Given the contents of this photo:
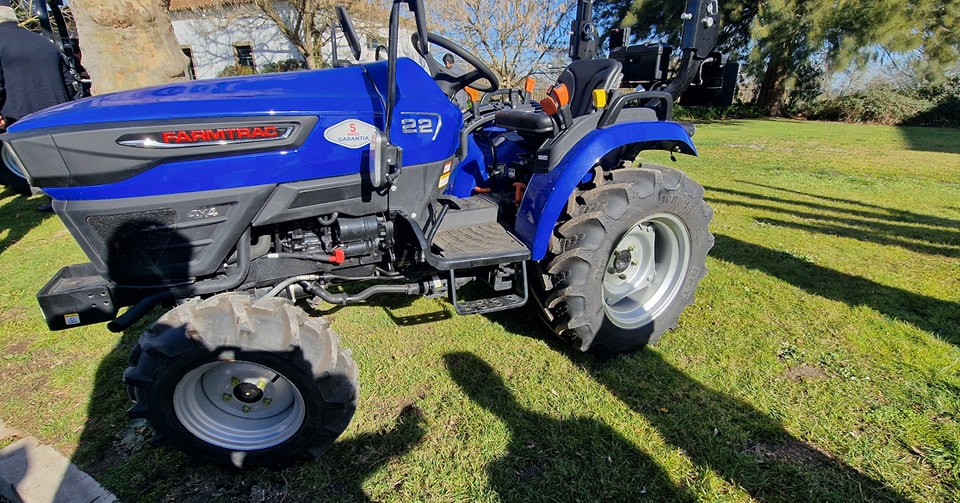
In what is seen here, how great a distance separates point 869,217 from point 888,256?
1.51 meters

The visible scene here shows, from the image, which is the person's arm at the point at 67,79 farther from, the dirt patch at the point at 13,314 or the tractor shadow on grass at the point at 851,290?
the tractor shadow on grass at the point at 851,290

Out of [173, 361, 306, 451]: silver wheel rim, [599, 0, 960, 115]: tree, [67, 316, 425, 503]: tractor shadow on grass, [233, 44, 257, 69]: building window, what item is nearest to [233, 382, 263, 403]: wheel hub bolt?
[173, 361, 306, 451]: silver wheel rim

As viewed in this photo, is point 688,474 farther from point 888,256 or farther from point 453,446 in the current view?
point 888,256

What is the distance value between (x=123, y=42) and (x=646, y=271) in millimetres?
5326

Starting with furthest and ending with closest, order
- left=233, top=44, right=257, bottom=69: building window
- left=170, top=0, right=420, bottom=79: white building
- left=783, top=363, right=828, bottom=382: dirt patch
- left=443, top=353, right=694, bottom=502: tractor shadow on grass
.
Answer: left=233, top=44, right=257, bottom=69: building window, left=170, top=0, right=420, bottom=79: white building, left=783, top=363, right=828, bottom=382: dirt patch, left=443, top=353, right=694, bottom=502: tractor shadow on grass

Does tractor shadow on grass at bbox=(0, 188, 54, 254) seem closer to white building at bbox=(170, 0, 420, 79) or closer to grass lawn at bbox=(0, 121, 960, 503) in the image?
grass lawn at bbox=(0, 121, 960, 503)

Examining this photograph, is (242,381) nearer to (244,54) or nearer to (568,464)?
(568,464)

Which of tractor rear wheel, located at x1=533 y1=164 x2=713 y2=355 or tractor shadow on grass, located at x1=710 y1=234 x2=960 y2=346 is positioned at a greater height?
tractor rear wheel, located at x1=533 y1=164 x2=713 y2=355

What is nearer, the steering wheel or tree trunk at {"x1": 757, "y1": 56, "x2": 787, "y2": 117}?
the steering wheel

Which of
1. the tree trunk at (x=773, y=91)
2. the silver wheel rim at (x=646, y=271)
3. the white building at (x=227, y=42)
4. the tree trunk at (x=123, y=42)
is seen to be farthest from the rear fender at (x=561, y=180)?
the tree trunk at (x=773, y=91)

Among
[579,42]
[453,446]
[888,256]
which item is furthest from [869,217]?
[453,446]

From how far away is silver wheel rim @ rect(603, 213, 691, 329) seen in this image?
2918 mm

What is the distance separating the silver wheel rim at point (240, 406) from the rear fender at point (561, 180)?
53.4 inches

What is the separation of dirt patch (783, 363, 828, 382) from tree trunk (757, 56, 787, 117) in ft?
73.0
